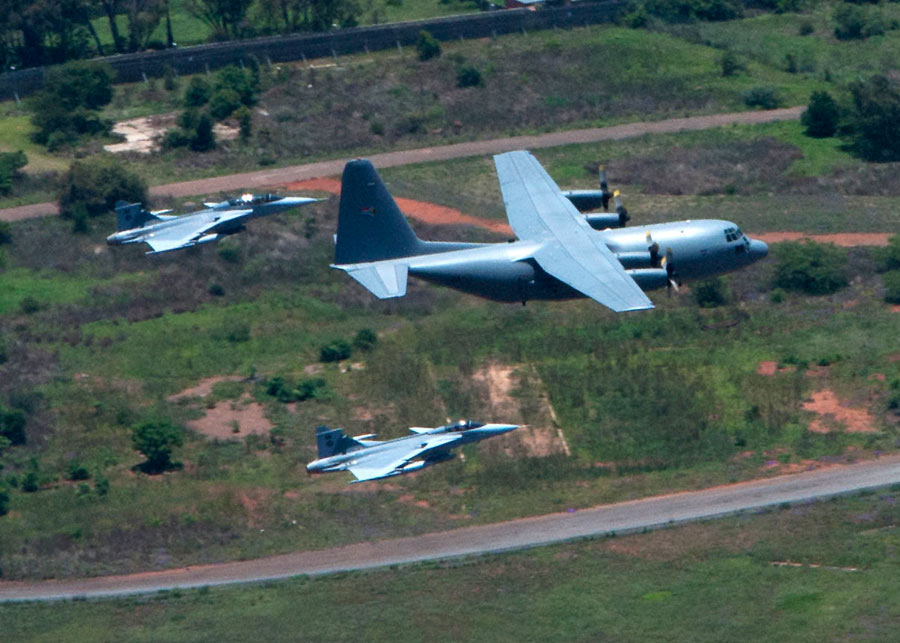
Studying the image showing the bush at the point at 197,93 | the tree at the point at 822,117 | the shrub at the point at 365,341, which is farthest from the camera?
the bush at the point at 197,93

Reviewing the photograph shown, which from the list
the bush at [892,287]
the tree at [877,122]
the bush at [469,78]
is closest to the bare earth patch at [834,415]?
the bush at [892,287]

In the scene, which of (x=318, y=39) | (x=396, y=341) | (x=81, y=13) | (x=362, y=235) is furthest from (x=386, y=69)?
(x=362, y=235)

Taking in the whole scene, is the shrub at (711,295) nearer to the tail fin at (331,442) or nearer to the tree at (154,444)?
the tail fin at (331,442)

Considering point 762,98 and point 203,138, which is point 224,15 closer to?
point 203,138

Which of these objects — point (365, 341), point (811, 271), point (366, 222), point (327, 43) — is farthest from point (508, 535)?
point (327, 43)

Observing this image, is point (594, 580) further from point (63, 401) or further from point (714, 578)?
point (63, 401)

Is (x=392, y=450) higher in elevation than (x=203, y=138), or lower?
lower
